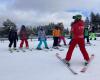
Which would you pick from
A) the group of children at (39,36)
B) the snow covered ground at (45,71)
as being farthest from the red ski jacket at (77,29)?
the group of children at (39,36)

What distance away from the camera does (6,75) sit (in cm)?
926

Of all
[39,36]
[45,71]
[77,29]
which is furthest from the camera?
[39,36]

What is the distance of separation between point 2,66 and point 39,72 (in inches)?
75.5

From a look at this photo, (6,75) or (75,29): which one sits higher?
(75,29)

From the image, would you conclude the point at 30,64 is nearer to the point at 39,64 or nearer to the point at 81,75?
the point at 39,64

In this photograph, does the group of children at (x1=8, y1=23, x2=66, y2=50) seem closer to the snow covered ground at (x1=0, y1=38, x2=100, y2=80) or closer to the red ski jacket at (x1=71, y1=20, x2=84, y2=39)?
the snow covered ground at (x1=0, y1=38, x2=100, y2=80)

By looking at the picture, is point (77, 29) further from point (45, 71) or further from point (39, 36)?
point (39, 36)

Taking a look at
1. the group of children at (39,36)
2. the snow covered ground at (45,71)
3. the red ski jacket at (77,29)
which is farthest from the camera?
the group of children at (39,36)

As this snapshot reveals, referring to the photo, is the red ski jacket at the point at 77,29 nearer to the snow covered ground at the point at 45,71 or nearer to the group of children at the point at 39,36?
the snow covered ground at the point at 45,71

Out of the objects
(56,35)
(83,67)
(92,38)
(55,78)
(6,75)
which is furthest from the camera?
(92,38)

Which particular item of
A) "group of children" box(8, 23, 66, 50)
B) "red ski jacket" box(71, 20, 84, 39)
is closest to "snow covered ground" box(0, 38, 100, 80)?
"red ski jacket" box(71, 20, 84, 39)

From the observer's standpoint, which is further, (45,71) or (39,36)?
(39,36)

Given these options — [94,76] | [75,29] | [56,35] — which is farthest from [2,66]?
[56,35]

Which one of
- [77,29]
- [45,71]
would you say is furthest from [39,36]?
[45,71]
